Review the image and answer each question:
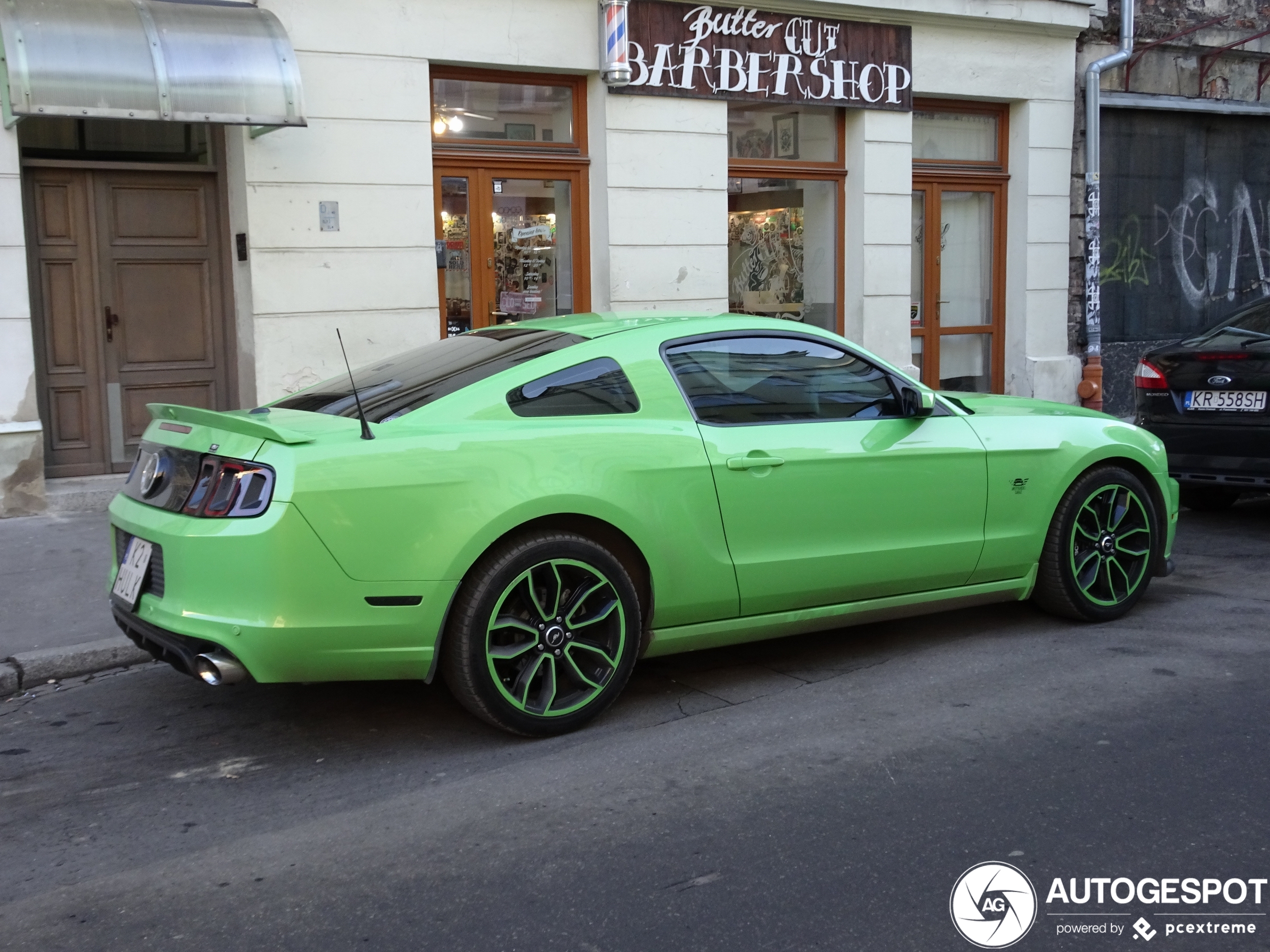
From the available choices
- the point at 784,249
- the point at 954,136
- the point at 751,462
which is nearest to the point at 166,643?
the point at 751,462

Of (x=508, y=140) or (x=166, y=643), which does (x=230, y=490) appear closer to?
(x=166, y=643)

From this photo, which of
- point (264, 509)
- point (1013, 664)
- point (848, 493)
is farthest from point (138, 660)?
point (1013, 664)

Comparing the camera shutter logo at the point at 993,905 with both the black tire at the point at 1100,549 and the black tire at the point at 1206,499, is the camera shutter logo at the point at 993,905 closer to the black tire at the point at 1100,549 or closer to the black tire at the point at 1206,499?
the black tire at the point at 1100,549

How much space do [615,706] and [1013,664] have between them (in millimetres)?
1799

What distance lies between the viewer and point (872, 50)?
12430mm

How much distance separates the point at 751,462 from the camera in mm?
5152

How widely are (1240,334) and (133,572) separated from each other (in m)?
7.17

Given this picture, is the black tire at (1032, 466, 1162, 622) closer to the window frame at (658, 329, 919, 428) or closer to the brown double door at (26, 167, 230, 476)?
the window frame at (658, 329, 919, 428)

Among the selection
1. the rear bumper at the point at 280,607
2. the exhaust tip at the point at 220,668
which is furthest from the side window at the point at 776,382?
the exhaust tip at the point at 220,668

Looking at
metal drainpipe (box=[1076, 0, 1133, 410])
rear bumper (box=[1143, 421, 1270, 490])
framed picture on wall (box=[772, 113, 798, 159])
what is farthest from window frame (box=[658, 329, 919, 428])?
metal drainpipe (box=[1076, 0, 1133, 410])

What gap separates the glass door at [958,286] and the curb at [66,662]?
9.35 meters

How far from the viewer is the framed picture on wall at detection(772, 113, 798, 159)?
486 inches

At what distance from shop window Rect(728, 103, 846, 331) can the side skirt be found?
6.40 m

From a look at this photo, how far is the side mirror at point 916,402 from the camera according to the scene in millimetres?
5602
